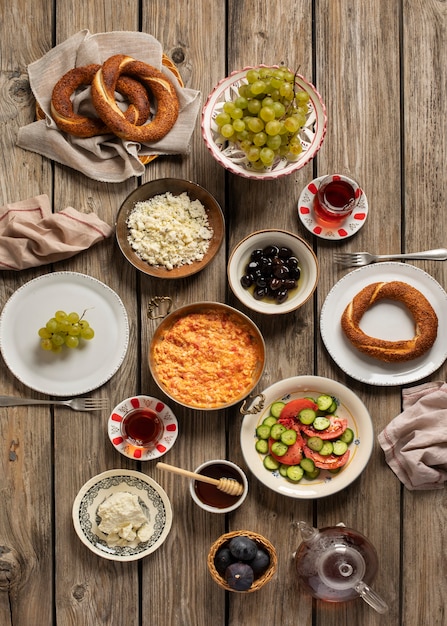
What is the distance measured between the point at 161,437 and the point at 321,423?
52 cm

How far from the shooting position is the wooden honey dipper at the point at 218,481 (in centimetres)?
202

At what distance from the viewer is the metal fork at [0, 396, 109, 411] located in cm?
214

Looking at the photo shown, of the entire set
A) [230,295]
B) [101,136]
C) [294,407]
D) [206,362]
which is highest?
[101,136]

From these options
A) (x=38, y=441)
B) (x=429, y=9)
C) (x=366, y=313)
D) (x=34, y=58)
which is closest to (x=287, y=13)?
(x=429, y=9)

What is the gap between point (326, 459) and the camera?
6.93ft

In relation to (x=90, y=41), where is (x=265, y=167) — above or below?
below

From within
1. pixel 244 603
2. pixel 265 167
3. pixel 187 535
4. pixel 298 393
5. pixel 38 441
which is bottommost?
pixel 244 603

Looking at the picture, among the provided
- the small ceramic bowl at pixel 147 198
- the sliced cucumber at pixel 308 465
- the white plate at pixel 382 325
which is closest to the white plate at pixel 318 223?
the white plate at pixel 382 325

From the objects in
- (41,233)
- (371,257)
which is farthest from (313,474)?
(41,233)

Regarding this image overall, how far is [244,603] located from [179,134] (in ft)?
5.10

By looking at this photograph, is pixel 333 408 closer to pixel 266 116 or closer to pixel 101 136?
pixel 266 116

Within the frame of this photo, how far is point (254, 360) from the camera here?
83.4 inches

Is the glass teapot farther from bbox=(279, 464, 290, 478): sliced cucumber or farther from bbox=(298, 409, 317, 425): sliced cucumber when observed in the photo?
bbox=(298, 409, 317, 425): sliced cucumber

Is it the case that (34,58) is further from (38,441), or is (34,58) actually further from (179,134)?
(38,441)
